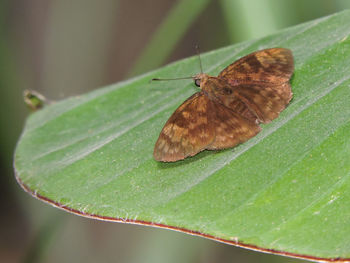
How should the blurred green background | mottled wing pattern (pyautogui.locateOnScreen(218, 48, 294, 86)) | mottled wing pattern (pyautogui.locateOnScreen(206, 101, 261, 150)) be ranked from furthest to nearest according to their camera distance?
the blurred green background < mottled wing pattern (pyautogui.locateOnScreen(218, 48, 294, 86)) < mottled wing pattern (pyautogui.locateOnScreen(206, 101, 261, 150))

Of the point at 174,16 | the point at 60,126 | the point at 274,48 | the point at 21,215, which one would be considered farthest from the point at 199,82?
the point at 21,215

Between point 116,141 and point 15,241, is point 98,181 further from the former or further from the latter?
point 15,241

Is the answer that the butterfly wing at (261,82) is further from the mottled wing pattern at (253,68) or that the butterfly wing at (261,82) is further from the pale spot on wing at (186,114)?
the pale spot on wing at (186,114)

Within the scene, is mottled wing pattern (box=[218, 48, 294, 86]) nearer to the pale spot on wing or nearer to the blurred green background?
the pale spot on wing

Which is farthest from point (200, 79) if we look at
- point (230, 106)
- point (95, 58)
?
point (95, 58)

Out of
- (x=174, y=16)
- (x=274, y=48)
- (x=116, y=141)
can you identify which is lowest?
(x=116, y=141)

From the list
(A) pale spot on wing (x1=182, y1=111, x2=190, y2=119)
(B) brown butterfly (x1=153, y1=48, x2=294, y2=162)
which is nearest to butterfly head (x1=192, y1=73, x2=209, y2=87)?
(B) brown butterfly (x1=153, y1=48, x2=294, y2=162)

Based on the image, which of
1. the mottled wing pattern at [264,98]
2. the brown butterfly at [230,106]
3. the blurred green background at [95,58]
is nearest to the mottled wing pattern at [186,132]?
the brown butterfly at [230,106]

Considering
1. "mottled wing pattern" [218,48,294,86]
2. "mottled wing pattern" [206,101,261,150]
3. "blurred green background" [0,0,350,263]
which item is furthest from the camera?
"blurred green background" [0,0,350,263]
